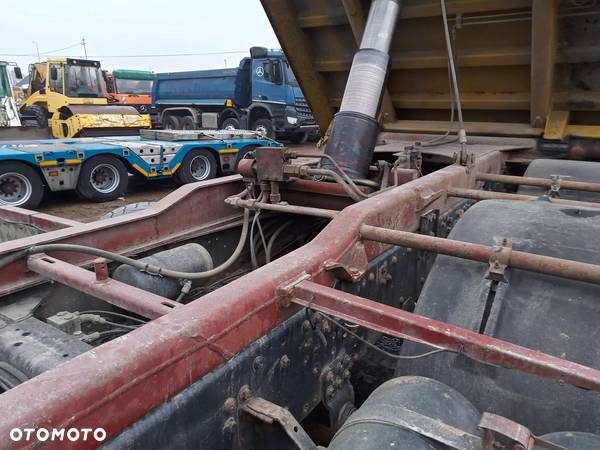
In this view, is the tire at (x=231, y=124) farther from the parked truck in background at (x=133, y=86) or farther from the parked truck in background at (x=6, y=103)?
the parked truck in background at (x=6, y=103)

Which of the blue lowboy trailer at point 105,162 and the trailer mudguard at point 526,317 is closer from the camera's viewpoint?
the trailer mudguard at point 526,317

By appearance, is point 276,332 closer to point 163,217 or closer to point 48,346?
point 48,346

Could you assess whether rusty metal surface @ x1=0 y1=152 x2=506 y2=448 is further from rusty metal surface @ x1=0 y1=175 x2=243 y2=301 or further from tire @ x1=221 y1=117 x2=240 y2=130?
tire @ x1=221 y1=117 x2=240 y2=130

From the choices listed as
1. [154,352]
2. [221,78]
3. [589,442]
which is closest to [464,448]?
[589,442]

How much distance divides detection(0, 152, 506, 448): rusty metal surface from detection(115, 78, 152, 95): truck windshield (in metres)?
23.7

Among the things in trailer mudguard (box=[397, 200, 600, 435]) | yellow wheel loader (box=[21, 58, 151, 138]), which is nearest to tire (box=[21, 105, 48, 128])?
yellow wheel loader (box=[21, 58, 151, 138])

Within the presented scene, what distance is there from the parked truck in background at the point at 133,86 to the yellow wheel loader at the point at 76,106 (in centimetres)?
682

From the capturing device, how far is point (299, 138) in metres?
17.0

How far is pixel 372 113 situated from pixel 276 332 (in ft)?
7.44

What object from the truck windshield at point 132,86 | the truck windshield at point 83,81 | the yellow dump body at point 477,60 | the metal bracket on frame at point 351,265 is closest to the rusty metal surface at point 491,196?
the metal bracket on frame at point 351,265

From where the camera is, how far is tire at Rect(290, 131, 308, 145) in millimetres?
16756

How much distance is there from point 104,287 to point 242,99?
15.6m

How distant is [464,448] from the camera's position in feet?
3.41

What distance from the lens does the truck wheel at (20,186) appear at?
7.23 m
